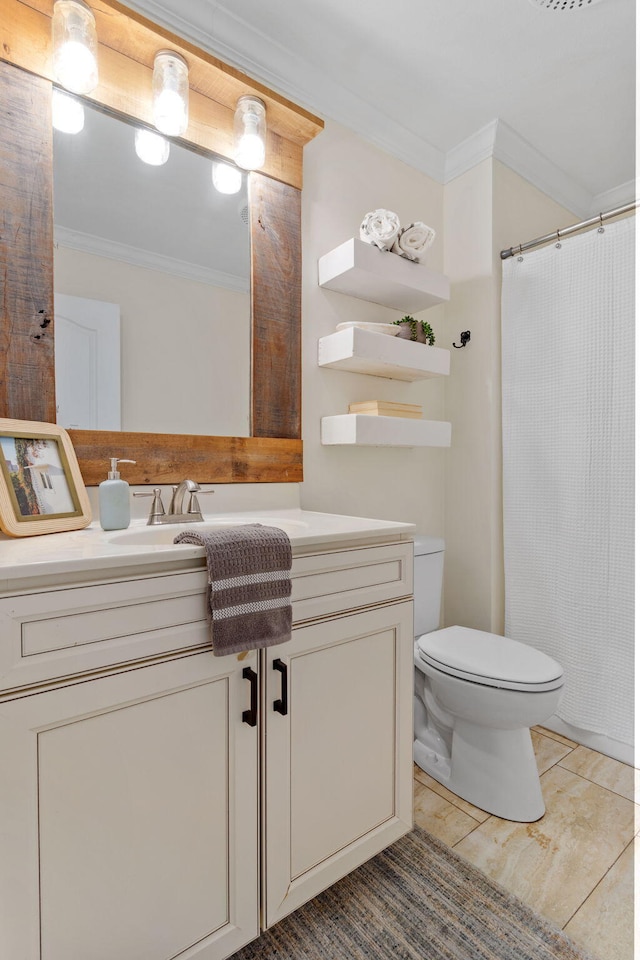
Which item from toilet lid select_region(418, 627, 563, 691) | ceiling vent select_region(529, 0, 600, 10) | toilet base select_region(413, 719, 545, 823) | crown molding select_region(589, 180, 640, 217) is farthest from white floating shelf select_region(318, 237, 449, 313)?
toilet base select_region(413, 719, 545, 823)

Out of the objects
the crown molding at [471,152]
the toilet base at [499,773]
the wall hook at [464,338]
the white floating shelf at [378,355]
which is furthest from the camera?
the wall hook at [464,338]

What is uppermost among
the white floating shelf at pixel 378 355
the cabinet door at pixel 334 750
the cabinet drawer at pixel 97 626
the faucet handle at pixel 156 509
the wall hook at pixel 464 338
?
the wall hook at pixel 464 338

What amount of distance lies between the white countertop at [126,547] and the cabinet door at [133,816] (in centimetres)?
18

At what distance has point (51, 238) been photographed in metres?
1.23

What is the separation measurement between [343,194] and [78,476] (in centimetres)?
142

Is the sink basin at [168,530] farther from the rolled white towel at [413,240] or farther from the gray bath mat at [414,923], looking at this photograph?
the rolled white towel at [413,240]

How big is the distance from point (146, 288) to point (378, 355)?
76 cm

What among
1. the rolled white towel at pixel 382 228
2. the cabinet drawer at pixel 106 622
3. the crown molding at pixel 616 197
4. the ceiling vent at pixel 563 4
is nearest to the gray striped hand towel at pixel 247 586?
the cabinet drawer at pixel 106 622

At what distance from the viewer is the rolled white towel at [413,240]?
175cm

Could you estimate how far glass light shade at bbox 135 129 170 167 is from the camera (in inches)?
54.4

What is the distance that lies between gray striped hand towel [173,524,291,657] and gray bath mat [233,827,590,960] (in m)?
0.72

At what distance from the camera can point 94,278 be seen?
1.31 m

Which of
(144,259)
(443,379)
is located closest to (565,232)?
(443,379)

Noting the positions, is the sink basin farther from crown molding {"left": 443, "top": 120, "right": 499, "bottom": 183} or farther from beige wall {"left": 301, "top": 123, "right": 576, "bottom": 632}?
crown molding {"left": 443, "top": 120, "right": 499, "bottom": 183}
